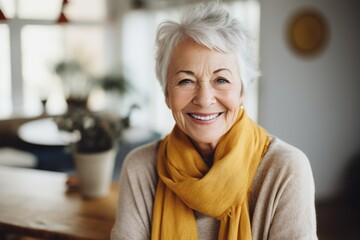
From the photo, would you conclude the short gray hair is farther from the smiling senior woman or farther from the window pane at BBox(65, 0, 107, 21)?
the window pane at BBox(65, 0, 107, 21)

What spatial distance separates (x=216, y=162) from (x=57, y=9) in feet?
22.1

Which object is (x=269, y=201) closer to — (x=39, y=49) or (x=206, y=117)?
(x=206, y=117)

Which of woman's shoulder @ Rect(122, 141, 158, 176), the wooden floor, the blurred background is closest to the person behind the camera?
woman's shoulder @ Rect(122, 141, 158, 176)

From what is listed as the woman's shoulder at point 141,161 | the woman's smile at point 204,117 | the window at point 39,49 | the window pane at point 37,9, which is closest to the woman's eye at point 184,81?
the woman's smile at point 204,117

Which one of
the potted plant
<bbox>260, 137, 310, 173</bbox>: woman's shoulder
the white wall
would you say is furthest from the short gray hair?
the white wall

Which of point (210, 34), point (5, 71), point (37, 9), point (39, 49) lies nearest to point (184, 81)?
point (210, 34)

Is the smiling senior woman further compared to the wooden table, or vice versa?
the wooden table

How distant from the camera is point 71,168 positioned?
4.31 m

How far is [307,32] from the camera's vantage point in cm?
450

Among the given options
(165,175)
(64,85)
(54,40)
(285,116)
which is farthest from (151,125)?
(165,175)

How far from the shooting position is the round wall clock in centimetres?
447

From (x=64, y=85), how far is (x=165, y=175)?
588 cm

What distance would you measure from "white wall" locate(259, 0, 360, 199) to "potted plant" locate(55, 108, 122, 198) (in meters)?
2.78

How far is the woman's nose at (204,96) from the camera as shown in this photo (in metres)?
1.28
